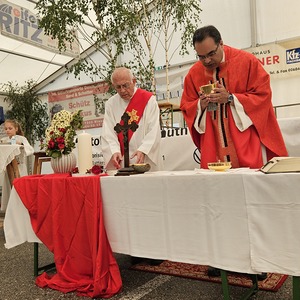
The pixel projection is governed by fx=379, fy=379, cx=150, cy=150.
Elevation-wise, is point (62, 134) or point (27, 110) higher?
point (27, 110)

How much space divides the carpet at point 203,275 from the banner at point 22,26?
500cm

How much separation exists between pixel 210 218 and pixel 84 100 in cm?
762

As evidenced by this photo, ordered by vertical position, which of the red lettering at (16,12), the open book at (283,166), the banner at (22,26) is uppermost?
the red lettering at (16,12)

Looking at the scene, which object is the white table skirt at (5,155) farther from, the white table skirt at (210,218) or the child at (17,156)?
the white table skirt at (210,218)

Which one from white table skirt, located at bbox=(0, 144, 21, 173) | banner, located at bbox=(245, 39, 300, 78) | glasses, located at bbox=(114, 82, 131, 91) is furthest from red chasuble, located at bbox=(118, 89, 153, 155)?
banner, located at bbox=(245, 39, 300, 78)

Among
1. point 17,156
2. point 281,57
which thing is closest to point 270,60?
point 281,57

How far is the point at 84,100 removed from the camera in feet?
29.0

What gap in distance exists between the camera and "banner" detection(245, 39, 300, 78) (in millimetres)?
6016

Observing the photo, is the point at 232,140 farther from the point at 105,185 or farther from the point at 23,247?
the point at 23,247

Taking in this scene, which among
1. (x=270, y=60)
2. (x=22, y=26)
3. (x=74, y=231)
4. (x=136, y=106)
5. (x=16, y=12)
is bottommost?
(x=74, y=231)

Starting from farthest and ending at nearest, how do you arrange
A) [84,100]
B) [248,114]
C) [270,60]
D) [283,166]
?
[84,100]
[270,60]
[248,114]
[283,166]

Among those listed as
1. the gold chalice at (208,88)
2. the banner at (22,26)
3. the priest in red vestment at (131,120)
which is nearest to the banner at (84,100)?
the banner at (22,26)

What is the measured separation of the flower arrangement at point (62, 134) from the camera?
246 centimetres

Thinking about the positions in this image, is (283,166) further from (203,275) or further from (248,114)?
(203,275)
